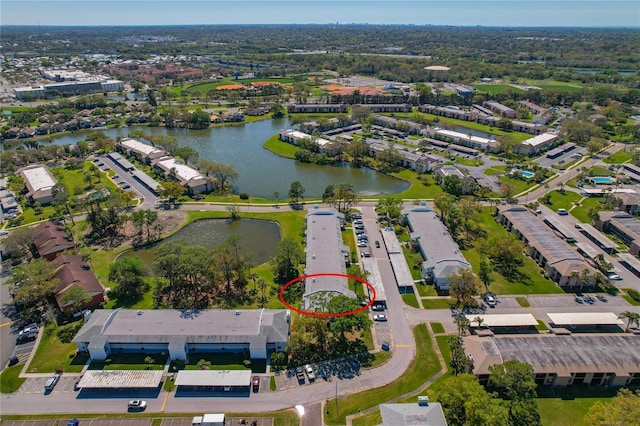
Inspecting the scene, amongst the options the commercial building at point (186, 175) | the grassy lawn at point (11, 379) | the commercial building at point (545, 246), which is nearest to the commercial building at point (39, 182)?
the commercial building at point (186, 175)

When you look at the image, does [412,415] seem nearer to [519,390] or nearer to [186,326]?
[519,390]

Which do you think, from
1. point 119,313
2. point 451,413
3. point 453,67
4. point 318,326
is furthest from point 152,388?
point 453,67

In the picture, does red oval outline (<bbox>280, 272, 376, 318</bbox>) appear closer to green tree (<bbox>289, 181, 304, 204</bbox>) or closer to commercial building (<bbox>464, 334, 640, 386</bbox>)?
commercial building (<bbox>464, 334, 640, 386</bbox>)

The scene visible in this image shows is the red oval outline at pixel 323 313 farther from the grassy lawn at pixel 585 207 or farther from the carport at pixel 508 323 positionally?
the grassy lawn at pixel 585 207

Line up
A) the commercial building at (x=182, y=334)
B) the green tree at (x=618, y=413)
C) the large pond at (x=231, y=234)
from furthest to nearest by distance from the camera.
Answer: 1. the large pond at (x=231, y=234)
2. the commercial building at (x=182, y=334)
3. the green tree at (x=618, y=413)

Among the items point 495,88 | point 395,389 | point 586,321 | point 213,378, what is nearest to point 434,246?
point 586,321

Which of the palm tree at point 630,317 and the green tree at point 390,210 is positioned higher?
the green tree at point 390,210

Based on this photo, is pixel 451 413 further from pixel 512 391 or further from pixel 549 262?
pixel 549 262
